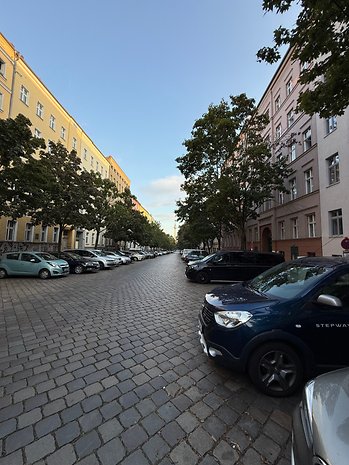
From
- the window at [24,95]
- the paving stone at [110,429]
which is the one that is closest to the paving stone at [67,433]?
the paving stone at [110,429]

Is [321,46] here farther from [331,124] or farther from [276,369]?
[331,124]

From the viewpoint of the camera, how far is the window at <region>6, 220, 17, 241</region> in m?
22.8

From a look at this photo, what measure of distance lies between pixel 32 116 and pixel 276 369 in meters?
31.0

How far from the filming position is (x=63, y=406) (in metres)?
2.86

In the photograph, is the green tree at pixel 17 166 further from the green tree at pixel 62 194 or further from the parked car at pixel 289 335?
the parked car at pixel 289 335

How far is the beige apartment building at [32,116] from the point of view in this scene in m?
22.3

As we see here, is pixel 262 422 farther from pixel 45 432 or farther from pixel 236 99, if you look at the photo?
pixel 236 99

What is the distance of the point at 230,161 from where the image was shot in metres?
21.2

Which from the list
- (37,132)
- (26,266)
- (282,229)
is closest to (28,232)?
(37,132)

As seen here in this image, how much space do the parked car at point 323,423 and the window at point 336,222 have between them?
54.9ft

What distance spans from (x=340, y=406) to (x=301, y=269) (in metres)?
2.71

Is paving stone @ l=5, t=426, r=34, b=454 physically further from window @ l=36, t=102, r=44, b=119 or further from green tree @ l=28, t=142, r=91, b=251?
A: window @ l=36, t=102, r=44, b=119

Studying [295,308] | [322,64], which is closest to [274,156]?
[322,64]

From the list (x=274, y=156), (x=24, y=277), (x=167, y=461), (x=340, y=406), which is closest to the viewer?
(x=340, y=406)
